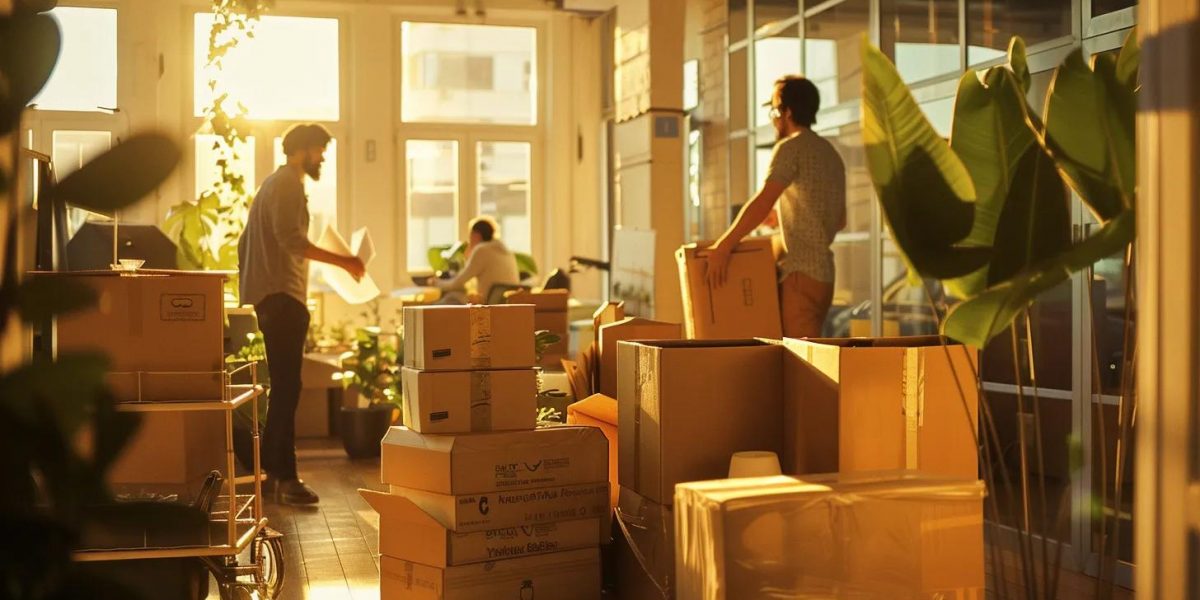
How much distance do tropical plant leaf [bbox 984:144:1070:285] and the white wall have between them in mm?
7187

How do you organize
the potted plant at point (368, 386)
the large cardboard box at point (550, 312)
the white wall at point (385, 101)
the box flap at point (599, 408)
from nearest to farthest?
the box flap at point (599, 408)
the potted plant at point (368, 386)
the large cardboard box at point (550, 312)
the white wall at point (385, 101)

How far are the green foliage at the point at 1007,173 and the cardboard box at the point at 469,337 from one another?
140cm

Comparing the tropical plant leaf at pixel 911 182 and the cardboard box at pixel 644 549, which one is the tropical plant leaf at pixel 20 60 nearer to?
the tropical plant leaf at pixel 911 182

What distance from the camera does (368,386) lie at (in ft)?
19.4

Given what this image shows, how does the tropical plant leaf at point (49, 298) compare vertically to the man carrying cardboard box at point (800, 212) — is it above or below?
below

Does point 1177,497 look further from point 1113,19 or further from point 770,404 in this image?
point 1113,19

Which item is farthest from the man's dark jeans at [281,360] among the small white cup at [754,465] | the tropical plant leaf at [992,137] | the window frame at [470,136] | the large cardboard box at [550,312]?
the window frame at [470,136]

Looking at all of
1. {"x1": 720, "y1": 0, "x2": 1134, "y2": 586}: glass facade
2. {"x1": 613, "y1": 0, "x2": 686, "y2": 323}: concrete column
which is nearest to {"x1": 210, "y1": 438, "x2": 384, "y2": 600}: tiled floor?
{"x1": 613, "y1": 0, "x2": 686, "y2": 323}: concrete column

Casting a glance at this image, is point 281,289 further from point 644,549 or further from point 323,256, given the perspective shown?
point 644,549

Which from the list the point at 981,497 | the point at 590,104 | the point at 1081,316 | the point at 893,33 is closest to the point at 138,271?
the point at 981,497

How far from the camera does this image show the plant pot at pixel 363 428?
5.94m

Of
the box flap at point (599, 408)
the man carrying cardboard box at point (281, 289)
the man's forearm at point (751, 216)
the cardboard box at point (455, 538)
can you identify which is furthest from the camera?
the man carrying cardboard box at point (281, 289)

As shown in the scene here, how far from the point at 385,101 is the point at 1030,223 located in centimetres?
787

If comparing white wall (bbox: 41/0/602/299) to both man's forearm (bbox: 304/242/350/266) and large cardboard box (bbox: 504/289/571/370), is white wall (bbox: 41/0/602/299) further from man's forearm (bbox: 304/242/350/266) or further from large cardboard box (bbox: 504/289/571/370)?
man's forearm (bbox: 304/242/350/266)
